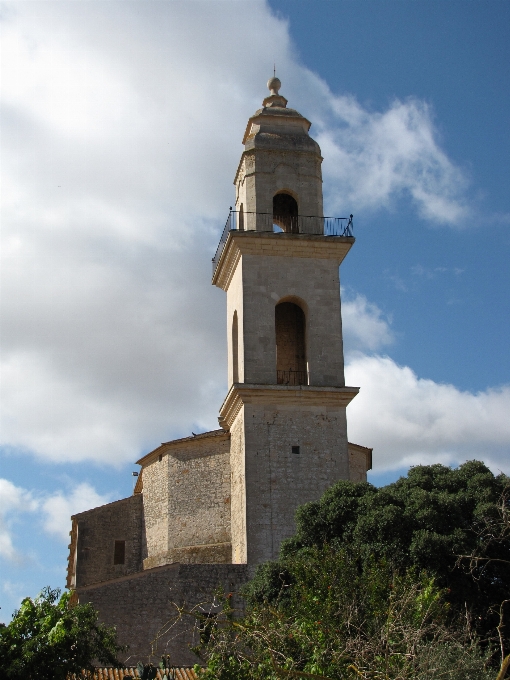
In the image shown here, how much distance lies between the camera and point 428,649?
432 inches

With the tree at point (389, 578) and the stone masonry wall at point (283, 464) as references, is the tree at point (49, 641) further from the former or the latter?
the stone masonry wall at point (283, 464)

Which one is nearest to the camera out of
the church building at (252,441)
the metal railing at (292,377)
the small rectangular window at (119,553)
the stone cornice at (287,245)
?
the church building at (252,441)

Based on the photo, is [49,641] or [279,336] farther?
[279,336]

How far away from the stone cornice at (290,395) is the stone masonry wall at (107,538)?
6261 mm

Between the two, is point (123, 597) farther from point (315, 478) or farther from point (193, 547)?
point (315, 478)

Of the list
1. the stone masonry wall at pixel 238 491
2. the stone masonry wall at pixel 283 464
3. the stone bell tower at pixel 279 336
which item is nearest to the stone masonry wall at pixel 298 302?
the stone bell tower at pixel 279 336

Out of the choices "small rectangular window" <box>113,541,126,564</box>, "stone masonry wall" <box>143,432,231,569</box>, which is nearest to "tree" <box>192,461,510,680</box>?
"stone masonry wall" <box>143,432,231,569</box>

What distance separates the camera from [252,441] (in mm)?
24406

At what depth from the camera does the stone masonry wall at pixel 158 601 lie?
21734mm

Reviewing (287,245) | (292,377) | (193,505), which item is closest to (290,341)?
(292,377)

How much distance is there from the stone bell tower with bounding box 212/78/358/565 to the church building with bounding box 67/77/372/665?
0.04 meters

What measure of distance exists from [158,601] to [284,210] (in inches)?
525

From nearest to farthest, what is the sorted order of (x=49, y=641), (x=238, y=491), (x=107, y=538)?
(x=49, y=641), (x=238, y=491), (x=107, y=538)

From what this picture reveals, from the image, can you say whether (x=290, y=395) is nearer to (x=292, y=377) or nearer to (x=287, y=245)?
(x=292, y=377)
